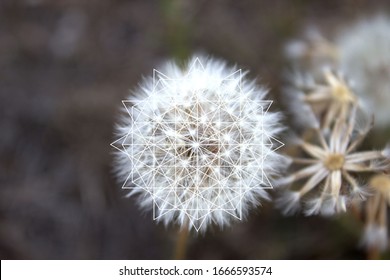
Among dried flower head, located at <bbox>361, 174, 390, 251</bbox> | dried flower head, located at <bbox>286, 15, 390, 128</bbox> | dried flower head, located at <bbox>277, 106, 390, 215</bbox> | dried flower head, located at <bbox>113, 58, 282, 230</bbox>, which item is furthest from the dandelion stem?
dried flower head, located at <bbox>286, 15, 390, 128</bbox>

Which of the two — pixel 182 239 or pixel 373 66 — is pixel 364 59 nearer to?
pixel 373 66

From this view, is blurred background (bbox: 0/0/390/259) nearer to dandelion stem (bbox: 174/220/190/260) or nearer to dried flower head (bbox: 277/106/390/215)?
dandelion stem (bbox: 174/220/190/260)

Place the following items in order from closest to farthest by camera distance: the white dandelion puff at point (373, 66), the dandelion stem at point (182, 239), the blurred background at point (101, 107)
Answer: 1. the dandelion stem at point (182, 239)
2. the white dandelion puff at point (373, 66)
3. the blurred background at point (101, 107)

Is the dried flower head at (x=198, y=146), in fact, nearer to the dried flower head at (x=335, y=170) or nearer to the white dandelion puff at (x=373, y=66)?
the dried flower head at (x=335, y=170)

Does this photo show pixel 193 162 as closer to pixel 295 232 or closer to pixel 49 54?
pixel 295 232

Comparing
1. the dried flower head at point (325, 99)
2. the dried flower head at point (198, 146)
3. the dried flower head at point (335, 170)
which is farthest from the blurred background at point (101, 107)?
the dried flower head at point (198, 146)

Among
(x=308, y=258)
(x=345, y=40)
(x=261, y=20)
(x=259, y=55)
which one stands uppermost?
(x=261, y=20)
